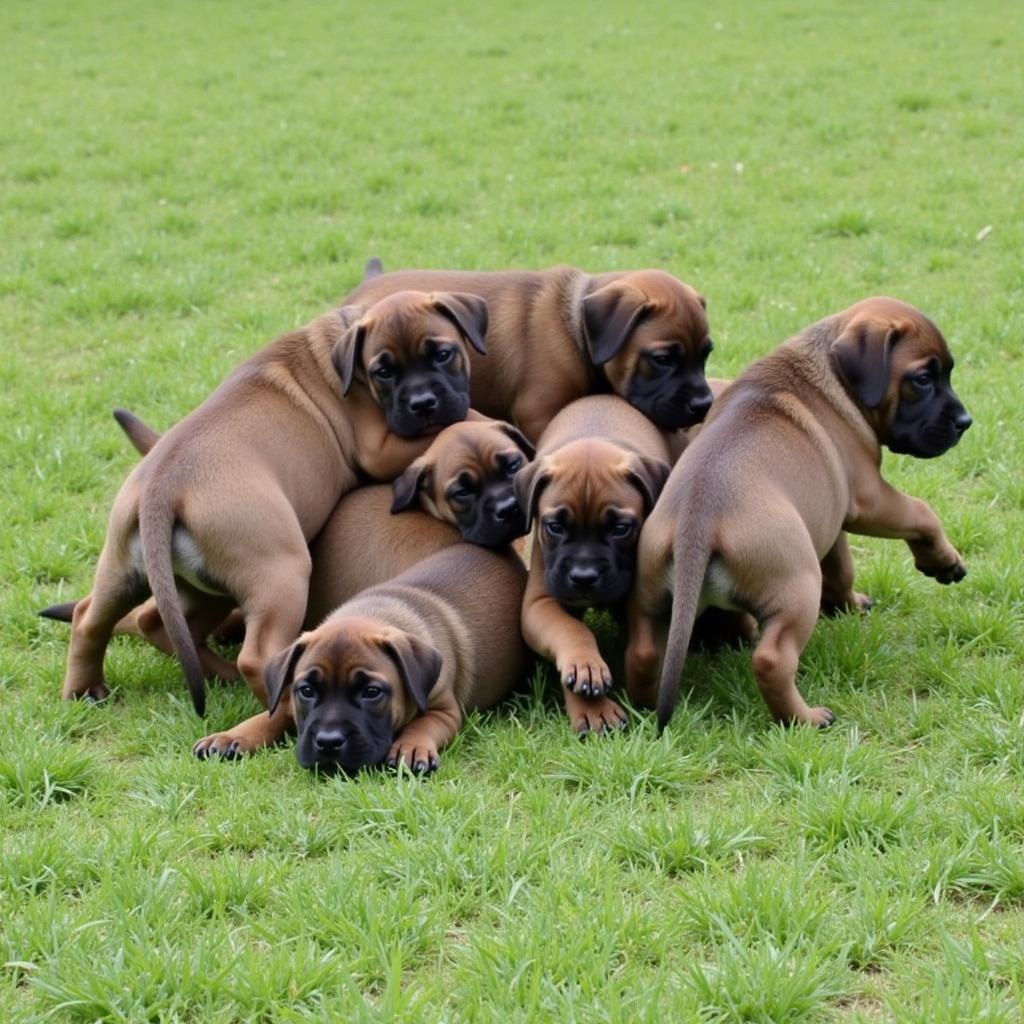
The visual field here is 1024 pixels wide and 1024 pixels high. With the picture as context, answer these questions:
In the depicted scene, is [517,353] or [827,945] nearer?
[827,945]

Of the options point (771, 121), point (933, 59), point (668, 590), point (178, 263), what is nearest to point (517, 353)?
point (668, 590)

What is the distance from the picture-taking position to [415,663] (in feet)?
18.1

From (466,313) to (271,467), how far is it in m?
1.30

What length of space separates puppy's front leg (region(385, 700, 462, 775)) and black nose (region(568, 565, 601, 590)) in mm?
655

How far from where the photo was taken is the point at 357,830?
5.03 metres

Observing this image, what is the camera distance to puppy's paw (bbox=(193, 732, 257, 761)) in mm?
5656

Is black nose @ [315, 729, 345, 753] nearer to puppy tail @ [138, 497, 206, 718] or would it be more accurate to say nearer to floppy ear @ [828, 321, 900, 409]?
puppy tail @ [138, 497, 206, 718]

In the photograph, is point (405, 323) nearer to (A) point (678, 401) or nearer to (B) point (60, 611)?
(A) point (678, 401)

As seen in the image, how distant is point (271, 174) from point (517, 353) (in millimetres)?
7854

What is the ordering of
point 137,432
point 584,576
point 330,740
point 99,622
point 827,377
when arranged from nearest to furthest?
point 330,740, point 584,576, point 99,622, point 827,377, point 137,432

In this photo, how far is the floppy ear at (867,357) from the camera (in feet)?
20.4

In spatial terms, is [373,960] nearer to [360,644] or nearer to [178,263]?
[360,644]

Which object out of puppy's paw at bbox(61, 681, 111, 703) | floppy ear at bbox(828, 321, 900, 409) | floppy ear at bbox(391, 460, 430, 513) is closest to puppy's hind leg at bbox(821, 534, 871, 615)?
floppy ear at bbox(828, 321, 900, 409)

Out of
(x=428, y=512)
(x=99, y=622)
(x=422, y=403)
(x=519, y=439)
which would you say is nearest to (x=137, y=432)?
(x=99, y=622)
